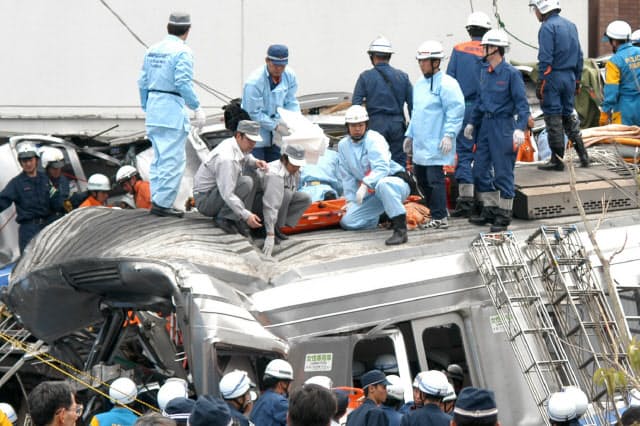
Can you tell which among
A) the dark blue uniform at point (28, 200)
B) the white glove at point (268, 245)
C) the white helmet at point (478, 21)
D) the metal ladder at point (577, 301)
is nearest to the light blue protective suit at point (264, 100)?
the white glove at point (268, 245)

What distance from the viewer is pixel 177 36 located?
1194cm

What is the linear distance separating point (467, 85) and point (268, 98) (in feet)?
7.20

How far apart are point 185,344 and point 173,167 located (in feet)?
8.58

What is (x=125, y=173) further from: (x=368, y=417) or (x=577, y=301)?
(x=368, y=417)

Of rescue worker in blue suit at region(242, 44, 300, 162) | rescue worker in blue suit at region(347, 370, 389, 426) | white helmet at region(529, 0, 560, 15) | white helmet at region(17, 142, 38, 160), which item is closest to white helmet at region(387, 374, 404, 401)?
rescue worker in blue suit at region(347, 370, 389, 426)

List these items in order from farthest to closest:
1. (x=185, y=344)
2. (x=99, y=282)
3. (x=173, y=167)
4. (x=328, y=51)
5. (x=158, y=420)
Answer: (x=328, y=51) → (x=173, y=167) → (x=99, y=282) → (x=185, y=344) → (x=158, y=420)

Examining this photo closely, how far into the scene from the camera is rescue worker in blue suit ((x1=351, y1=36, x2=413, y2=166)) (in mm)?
13234

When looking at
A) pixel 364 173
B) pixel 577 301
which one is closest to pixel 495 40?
pixel 364 173

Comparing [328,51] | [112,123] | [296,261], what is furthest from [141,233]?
[328,51]

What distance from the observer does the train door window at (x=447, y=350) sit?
34.8 feet

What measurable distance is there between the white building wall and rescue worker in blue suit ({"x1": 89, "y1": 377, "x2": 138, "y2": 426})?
1016 cm

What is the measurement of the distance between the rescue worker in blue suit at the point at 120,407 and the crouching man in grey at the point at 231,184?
1954mm

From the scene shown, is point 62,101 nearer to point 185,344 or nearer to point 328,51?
point 328,51

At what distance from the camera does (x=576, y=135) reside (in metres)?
13.3
